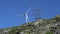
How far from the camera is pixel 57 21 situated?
98.5 metres

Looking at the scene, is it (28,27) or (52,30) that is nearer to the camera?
(52,30)

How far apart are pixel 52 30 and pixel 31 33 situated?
849cm

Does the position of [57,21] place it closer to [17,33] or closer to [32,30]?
[32,30]

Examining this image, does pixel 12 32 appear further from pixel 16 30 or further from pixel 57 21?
pixel 57 21

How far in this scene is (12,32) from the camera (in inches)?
4035

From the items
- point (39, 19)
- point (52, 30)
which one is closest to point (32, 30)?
point (52, 30)

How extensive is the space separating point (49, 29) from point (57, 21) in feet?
25.1

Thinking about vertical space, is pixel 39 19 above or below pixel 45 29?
above

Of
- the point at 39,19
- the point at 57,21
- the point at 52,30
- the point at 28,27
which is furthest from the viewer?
the point at 39,19

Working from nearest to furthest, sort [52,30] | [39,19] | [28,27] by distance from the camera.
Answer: [52,30], [28,27], [39,19]

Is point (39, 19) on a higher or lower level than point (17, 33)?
higher

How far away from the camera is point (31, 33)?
9538 centimetres

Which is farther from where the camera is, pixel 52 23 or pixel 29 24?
pixel 29 24

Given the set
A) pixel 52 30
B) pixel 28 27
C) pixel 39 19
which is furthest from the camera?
pixel 39 19
